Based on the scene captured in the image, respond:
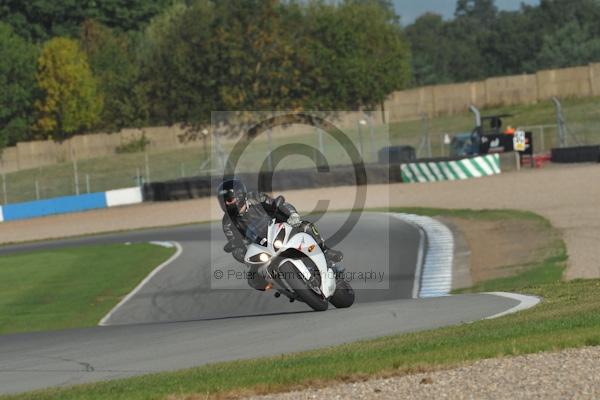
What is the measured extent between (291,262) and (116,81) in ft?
220

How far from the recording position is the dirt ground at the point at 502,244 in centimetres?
1983

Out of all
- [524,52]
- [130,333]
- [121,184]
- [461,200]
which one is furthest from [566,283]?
[524,52]

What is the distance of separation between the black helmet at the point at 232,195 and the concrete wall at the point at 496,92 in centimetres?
6085

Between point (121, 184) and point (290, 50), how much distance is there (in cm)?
1935

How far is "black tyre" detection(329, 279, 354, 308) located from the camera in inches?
537

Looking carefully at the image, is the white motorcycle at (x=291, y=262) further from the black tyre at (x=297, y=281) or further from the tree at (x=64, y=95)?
the tree at (x=64, y=95)

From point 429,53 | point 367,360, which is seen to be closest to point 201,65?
point 367,360

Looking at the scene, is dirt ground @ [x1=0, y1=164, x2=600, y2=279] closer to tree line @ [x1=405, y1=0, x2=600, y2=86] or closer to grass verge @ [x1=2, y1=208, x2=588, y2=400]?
grass verge @ [x1=2, y1=208, x2=588, y2=400]

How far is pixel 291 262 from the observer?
1281 centimetres

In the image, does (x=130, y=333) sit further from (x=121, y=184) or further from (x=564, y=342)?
(x=121, y=184)

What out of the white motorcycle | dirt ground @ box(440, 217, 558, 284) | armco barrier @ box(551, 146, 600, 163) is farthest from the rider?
armco barrier @ box(551, 146, 600, 163)

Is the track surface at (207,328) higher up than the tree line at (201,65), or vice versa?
the tree line at (201,65)

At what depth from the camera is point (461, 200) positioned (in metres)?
34.5

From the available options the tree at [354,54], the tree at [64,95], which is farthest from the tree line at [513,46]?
the tree at [64,95]
